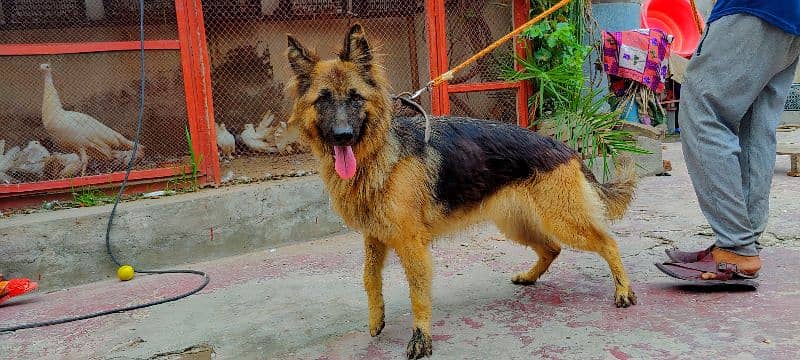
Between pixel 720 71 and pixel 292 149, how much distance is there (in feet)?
16.0

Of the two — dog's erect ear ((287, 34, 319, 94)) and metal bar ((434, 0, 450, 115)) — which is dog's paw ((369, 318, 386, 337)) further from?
metal bar ((434, 0, 450, 115))

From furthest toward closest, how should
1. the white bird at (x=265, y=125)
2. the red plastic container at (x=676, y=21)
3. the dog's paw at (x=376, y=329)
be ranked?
the red plastic container at (x=676, y=21) < the white bird at (x=265, y=125) < the dog's paw at (x=376, y=329)

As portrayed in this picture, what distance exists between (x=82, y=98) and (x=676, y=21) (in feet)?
31.2

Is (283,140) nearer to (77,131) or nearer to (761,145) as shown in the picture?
(77,131)

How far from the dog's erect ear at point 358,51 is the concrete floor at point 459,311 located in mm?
1389

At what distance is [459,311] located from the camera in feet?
11.2

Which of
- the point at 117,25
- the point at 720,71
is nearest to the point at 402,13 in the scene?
the point at 117,25

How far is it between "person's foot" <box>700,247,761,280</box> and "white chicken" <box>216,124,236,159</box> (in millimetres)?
5013

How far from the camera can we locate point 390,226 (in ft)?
9.74

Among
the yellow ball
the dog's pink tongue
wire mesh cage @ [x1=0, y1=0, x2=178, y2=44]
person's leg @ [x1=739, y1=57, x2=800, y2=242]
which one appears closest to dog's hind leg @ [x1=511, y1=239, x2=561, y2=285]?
person's leg @ [x1=739, y1=57, x2=800, y2=242]

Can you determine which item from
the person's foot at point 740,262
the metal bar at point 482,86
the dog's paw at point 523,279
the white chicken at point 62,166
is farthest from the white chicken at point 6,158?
the person's foot at point 740,262

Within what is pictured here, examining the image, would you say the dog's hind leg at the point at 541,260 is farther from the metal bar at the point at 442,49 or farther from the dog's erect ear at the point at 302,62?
the metal bar at the point at 442,49

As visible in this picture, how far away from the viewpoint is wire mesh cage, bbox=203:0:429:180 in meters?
6.29

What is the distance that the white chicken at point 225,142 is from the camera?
6621 millimetres
